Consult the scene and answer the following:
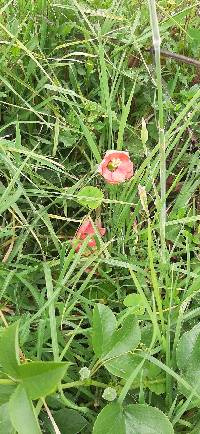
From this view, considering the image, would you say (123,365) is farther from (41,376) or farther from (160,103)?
(160,103)

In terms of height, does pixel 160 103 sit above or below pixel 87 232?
above

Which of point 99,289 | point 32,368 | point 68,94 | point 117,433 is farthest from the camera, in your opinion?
point 68,94

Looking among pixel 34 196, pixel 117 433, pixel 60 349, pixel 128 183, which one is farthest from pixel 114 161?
pixel 117 433

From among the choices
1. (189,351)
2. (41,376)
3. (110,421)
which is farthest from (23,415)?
(189,351)

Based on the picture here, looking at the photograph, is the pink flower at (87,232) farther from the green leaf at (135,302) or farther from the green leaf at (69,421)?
the green leaf at (69,421)

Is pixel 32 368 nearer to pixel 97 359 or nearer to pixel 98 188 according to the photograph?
pixel 97 359

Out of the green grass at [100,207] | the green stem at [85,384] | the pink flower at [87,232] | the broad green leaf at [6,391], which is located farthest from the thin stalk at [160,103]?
the broad green leaf at [6,391]

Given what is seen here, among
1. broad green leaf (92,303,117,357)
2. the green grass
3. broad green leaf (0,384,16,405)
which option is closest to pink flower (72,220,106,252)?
the green grass
